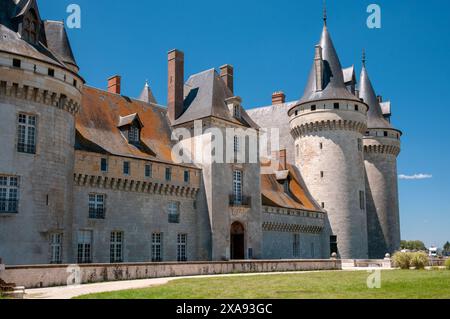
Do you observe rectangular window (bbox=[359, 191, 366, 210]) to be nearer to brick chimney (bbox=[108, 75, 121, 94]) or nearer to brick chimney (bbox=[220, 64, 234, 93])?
brick chimney (bbox=[220, 64, 234, 93])

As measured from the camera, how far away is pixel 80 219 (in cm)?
2645

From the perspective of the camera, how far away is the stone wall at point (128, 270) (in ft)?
56.0

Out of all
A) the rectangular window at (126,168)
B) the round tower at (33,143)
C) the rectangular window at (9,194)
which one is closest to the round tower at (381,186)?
the rectangular window at (126,168)

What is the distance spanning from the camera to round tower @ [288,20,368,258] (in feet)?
141

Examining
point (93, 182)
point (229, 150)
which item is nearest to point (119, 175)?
point (93, 182)

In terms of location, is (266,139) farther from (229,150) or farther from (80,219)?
(80,219)

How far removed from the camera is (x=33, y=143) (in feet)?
76.2

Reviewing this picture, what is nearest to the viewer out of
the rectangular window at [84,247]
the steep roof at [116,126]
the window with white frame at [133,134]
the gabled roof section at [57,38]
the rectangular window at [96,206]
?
the rectangular window at [84,247]

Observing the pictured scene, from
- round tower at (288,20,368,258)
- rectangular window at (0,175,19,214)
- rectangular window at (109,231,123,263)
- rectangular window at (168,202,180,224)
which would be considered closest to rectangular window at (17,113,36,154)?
rectangular window at (0,175,19,214)

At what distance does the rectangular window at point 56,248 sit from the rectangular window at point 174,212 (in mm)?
8358

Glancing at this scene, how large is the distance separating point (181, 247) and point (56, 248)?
9.43 m

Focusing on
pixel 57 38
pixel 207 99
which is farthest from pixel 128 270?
pixel 207 99

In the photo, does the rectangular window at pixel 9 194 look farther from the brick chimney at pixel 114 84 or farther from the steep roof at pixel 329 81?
the steep roof at pixel 329 81

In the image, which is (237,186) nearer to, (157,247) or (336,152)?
(157,247)
